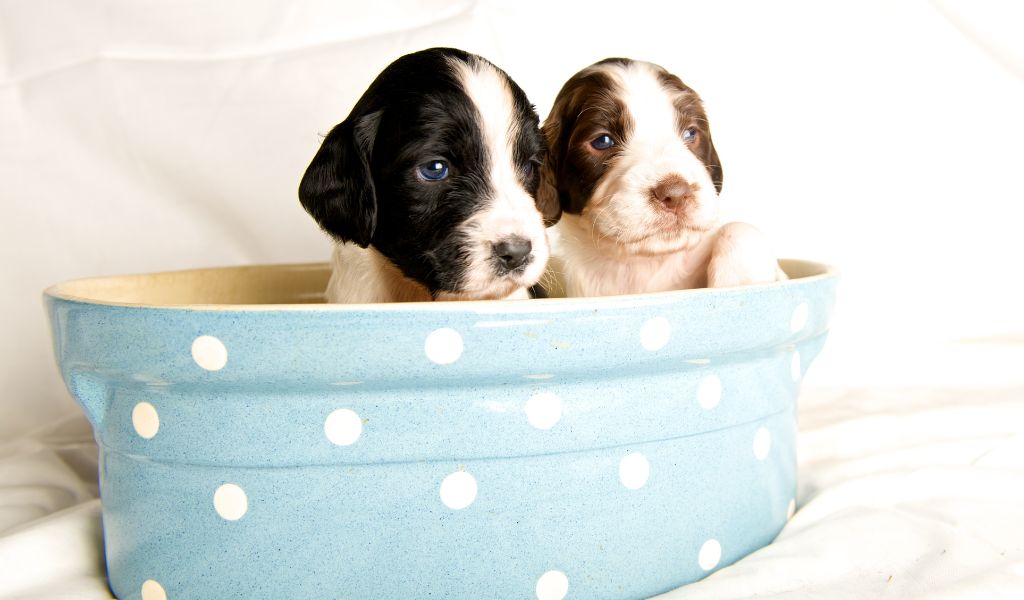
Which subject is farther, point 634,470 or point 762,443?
point 762,443

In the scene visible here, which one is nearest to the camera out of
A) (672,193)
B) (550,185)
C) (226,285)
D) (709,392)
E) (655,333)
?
(655,333)

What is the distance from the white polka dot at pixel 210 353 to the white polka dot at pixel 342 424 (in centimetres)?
19

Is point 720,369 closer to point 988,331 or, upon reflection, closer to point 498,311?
point 498,311

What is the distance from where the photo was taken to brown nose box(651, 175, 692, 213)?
6.64 feet

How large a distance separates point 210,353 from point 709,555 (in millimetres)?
969

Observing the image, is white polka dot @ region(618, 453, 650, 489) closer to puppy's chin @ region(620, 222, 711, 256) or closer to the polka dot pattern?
the polka dot pattern

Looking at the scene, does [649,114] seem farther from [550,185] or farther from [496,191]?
[496,191]

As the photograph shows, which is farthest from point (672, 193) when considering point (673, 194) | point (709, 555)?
point (709, 555)

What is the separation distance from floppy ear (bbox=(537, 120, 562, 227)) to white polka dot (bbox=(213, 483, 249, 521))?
0.92 meters

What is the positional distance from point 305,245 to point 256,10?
0.82 meters

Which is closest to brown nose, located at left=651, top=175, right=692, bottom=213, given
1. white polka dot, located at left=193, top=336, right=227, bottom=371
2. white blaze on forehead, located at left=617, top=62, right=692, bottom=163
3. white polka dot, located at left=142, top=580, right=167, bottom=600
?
white blaze on forehead, located at left=617, top=62, right=692, bottom=163

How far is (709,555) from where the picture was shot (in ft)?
6.06

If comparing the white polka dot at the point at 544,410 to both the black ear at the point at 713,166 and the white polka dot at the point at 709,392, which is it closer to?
the white polka dot at the point at 709,392

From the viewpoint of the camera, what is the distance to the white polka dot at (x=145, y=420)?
163 cm
